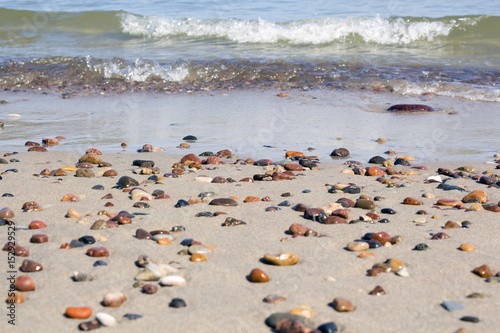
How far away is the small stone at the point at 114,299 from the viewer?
6.49 ft

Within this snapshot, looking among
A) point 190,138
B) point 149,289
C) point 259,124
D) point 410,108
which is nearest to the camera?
point 149,289

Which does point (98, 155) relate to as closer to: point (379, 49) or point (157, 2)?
point (379, 49)

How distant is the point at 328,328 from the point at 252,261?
68 centimetres

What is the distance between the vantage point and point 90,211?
3.15 meters

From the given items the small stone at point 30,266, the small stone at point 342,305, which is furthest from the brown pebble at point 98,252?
the small stone at point 342,305

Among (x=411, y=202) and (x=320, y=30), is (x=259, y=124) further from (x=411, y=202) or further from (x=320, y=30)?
(x=320, y=30)

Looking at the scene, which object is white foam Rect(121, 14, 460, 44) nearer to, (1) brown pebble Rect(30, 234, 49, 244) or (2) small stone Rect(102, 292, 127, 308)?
(1) brown pebble Rect(30, 234, 49, 244)

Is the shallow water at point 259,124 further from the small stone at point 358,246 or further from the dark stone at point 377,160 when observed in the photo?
the small stone at point 358,246

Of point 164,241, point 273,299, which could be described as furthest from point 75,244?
point 273,299

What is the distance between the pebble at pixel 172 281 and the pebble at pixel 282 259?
417 millimetres

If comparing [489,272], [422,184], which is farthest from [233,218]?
[422,184]

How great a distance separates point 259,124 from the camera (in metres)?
6.14

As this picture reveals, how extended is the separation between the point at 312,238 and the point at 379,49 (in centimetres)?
1024

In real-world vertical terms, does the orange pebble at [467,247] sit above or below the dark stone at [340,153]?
below
